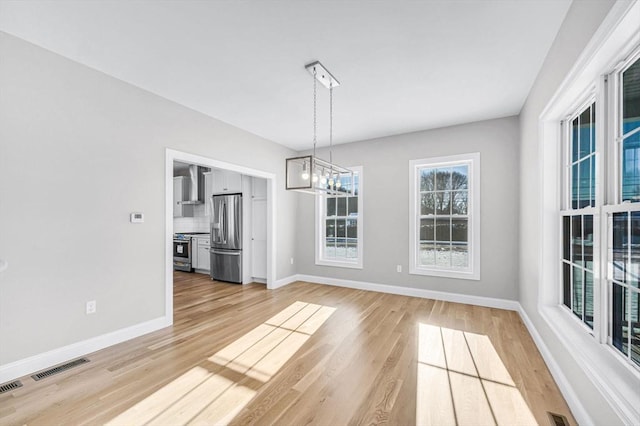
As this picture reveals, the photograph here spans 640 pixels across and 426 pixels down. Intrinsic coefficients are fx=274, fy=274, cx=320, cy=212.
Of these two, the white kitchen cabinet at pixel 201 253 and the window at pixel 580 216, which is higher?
the window at pixel 580 216

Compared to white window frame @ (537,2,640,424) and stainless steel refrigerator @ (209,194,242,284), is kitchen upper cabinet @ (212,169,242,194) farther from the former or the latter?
white window frame @ (537,2,640,424)

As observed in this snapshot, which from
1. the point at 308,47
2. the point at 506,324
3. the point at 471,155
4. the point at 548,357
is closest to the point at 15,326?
the point at 308,47

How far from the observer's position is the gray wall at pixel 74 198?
89.7 inches

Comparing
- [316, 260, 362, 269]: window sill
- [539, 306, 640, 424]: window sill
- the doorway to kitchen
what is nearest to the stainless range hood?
the doorway to kitchen

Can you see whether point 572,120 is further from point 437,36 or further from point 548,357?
point 548,357

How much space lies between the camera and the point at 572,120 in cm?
234

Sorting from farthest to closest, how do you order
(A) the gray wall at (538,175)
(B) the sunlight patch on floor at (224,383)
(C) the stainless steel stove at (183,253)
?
(C) the stainless steel stove at (183,253) < (B) the sunlight patch on floor at (224,383) < (A) the gray wall at (538,175)

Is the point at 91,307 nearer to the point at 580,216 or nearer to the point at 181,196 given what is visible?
the point at 580,216

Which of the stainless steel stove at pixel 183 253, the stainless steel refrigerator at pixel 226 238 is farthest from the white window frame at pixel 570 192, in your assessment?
the stainless steel stove at pixel 183 253

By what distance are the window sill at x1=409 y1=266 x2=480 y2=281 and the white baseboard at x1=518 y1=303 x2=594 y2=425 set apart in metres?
1.27

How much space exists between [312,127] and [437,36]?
97.4 inches

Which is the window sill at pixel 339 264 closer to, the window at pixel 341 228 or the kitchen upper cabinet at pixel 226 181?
the window at pixel 341 228

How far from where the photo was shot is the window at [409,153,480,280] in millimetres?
4297

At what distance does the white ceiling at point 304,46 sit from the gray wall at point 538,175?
193 mm
